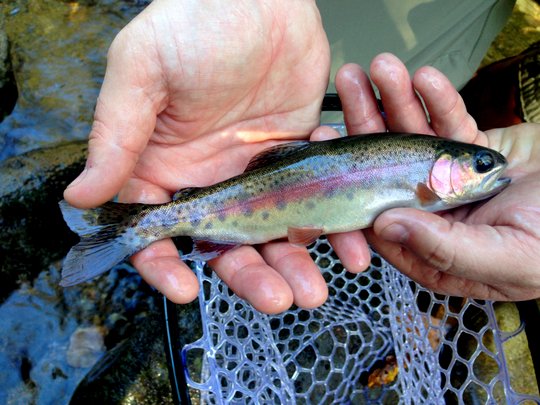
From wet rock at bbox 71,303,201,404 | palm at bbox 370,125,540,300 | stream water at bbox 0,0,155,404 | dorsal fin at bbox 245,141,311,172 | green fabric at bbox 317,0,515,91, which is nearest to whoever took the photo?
palm at bbox 370,125,540,300

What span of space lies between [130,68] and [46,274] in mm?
3047

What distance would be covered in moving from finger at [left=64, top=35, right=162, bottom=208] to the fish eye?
6.01ft

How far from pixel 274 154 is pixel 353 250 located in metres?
0.74

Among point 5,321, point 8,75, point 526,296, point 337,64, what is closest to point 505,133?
point 526,296

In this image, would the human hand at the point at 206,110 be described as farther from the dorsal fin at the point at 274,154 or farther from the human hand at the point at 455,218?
the human hand at the point at 455,218

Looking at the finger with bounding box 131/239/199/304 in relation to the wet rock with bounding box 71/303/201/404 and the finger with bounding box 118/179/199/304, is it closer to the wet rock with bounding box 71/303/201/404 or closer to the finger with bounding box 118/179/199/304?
the finger with bounding box 118/179/199/304

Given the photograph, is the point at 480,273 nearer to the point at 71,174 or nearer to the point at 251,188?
the point at 251,188

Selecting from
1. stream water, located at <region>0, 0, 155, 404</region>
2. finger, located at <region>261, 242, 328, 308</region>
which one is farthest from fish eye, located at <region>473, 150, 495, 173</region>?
stream water, located at <region>0, 0, 155, 404</region>

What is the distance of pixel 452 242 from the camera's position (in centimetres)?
233

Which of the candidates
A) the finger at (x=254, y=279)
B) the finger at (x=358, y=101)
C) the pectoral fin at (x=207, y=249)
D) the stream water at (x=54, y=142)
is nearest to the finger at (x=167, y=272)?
the pectoral fin at (x=207, y=249)

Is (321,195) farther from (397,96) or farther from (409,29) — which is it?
(409,29)

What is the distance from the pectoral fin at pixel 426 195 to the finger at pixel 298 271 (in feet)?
2.35

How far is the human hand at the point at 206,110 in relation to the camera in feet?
8.45

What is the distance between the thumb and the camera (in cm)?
232
